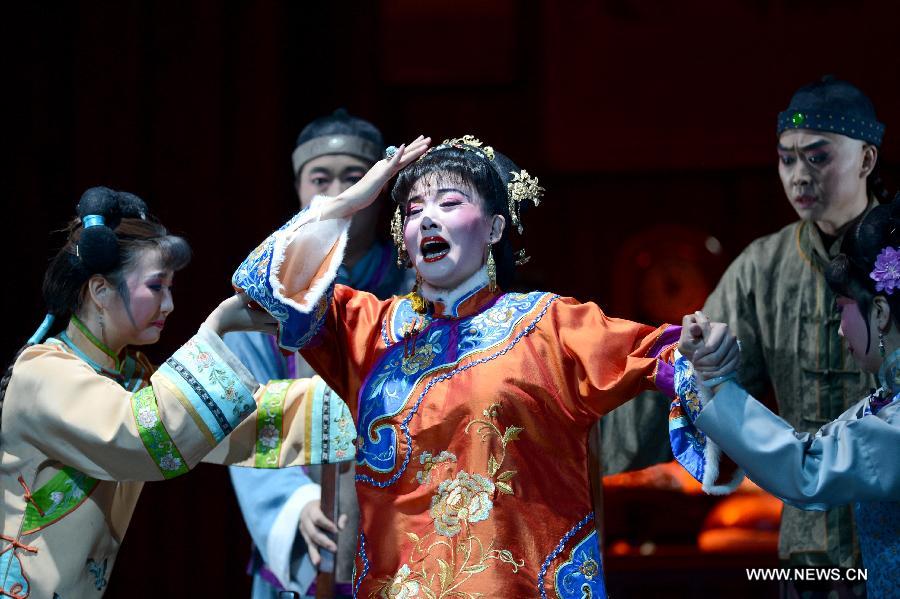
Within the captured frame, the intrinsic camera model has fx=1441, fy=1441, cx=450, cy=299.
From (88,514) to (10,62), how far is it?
1818mm

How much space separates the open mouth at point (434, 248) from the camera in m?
2.57

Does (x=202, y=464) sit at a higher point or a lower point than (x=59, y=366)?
lower

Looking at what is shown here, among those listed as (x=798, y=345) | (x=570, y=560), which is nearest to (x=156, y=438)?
(x=570, y=560)

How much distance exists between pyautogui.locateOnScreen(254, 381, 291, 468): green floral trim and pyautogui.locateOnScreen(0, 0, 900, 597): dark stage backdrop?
1235mm

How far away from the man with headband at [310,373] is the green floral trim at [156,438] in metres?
0.37

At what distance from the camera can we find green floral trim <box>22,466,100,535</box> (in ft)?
8.57

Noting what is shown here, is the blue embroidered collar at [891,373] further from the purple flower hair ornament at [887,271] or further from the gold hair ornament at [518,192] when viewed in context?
the gold hair ornament at [518,192]

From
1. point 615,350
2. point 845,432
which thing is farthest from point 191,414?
point 845,432

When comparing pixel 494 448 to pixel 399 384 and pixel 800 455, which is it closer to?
pixel 399 384

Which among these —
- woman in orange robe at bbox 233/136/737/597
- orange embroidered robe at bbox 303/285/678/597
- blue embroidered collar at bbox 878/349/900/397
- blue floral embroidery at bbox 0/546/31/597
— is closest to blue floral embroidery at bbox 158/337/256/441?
woman in orange robe at bbox 233/136/737/597

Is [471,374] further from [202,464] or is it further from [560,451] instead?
[202,464]

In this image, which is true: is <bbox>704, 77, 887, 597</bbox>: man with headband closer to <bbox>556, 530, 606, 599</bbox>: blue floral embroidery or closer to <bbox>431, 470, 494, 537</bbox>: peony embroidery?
<bbox>556, 530, 606, 599</bbox>: blue floral embroidery

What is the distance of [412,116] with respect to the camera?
4309mm

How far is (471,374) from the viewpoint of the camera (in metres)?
2.51
